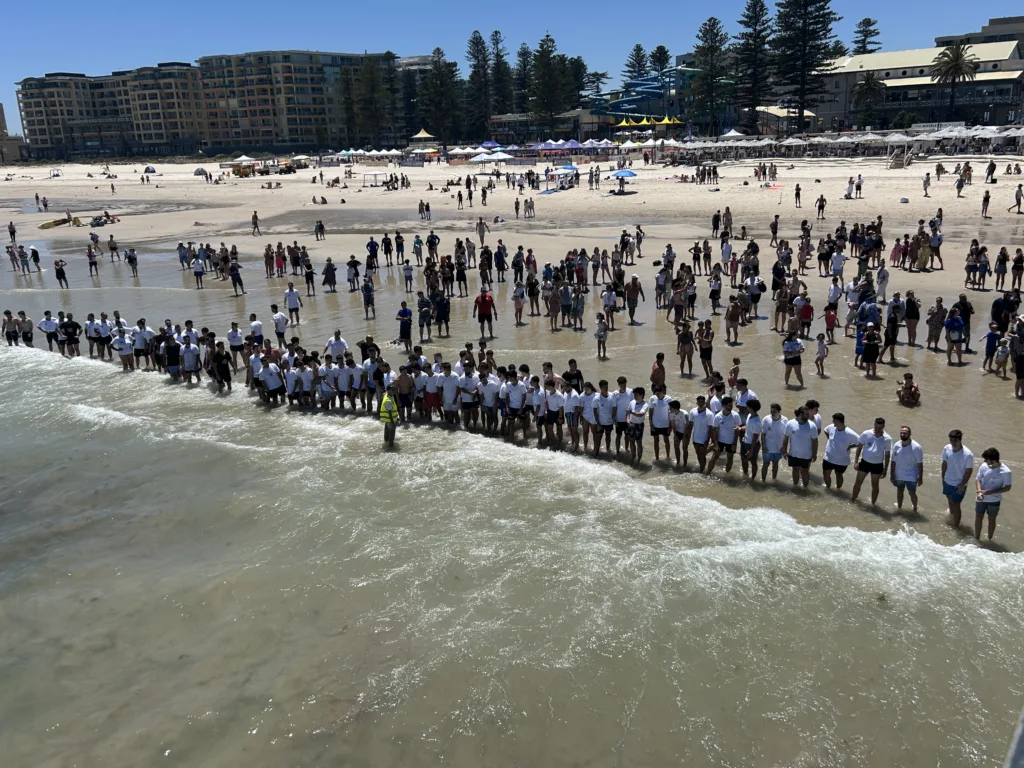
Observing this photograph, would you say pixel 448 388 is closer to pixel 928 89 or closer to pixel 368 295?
pixel 368 295

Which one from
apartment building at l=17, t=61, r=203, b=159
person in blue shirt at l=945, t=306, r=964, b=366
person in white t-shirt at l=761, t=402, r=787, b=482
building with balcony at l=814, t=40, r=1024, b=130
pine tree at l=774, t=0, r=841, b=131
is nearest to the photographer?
person in white t-shirt at l=761, t=402, r=787, b=482

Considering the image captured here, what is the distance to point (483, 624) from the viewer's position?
8820mm

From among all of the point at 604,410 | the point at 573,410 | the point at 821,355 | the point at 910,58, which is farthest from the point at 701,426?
the point at 910,58

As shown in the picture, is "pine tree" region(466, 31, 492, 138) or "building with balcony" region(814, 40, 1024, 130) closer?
"building with balcony" region(814, 40, 1024, 130)

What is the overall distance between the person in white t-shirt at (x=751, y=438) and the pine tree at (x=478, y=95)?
11303 centimetres

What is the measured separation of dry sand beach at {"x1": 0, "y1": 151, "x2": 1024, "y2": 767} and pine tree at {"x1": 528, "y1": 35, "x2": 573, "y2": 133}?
304 feet

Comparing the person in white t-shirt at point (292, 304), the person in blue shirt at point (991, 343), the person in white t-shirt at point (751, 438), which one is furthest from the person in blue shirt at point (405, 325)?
the person in blue shirt at point (991, 343)

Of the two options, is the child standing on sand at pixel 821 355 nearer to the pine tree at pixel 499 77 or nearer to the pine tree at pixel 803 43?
the pine tree at pixel 803 43

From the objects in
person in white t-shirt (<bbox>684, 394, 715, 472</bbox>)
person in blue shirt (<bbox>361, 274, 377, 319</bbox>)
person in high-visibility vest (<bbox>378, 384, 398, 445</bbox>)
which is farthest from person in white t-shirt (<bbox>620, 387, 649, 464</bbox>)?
person in blue shirt (<bbox>361, 274, 377, 319</bbox>)

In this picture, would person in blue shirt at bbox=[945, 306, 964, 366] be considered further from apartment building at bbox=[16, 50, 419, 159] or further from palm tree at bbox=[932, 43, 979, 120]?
apartment building at bbox=[16, 50, 419, 159]

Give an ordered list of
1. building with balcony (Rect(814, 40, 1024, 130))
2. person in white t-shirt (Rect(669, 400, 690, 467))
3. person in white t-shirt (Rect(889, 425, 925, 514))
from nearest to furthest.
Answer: person in white t-shirt (Rect(889, 425, 925, 514)) < person in white t-shirt (Rect(669, 400, 690, 467)) < building with balcony (Rect(814, 40, 1024, 130))

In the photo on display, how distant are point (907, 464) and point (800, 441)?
4.54ft

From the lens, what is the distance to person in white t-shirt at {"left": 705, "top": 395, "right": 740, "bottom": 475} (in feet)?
36.9

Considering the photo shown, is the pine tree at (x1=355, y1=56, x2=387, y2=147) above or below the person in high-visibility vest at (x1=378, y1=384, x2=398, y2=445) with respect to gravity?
above
